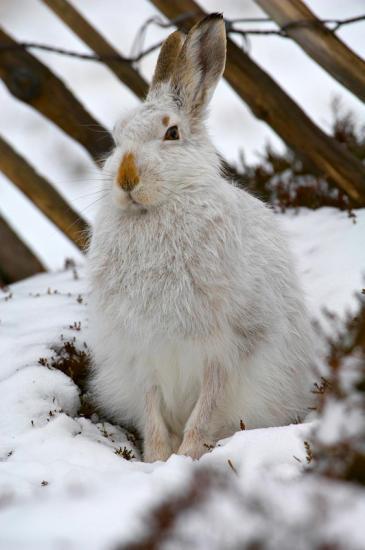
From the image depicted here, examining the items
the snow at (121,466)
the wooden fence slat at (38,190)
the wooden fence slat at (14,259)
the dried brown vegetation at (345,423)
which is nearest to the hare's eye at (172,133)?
the snow at (121,466)

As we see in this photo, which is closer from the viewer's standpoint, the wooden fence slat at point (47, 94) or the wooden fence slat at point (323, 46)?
the wooden fence slat at point (323, 46)

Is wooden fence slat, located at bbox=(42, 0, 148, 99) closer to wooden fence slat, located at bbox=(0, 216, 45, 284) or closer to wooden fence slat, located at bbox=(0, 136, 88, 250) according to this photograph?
wooden fence slat, located at bbox=(0, 136, 88, 250)

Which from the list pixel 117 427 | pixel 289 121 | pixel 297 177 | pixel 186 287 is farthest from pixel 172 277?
pixel 297 177

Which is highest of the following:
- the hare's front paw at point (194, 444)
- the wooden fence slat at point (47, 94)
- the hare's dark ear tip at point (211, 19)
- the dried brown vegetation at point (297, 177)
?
the wooden fence slat at point (47, 94)

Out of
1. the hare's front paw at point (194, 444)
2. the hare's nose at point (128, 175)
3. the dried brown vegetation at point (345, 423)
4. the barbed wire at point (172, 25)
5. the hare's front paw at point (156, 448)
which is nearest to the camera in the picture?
the dried brown vegetation at point (345, 423)

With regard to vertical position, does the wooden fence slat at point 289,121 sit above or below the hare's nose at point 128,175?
below

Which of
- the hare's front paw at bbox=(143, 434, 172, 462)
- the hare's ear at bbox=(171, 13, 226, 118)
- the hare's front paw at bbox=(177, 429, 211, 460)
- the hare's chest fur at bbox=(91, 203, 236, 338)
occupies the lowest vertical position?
the hare's front paw at bbox=(177, 429, 211, 460)

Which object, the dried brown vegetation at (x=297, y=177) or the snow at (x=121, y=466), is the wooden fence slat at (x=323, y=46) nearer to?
the dried brown vegetation at (x=297, y=177)

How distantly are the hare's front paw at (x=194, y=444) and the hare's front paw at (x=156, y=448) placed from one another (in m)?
0.14

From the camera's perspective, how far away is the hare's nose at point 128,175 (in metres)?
2.80

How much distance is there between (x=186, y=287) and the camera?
2.86 metres

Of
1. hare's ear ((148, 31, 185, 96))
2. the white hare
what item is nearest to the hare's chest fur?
the white hare

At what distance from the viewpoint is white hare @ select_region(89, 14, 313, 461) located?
2.89m

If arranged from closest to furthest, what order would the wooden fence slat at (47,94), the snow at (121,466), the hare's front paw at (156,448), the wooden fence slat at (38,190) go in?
the snow at (121,466) < the hare's front paw at (156,448) < the wooden fence slat at (47,94) < the wooden fence slat at (38,190)
